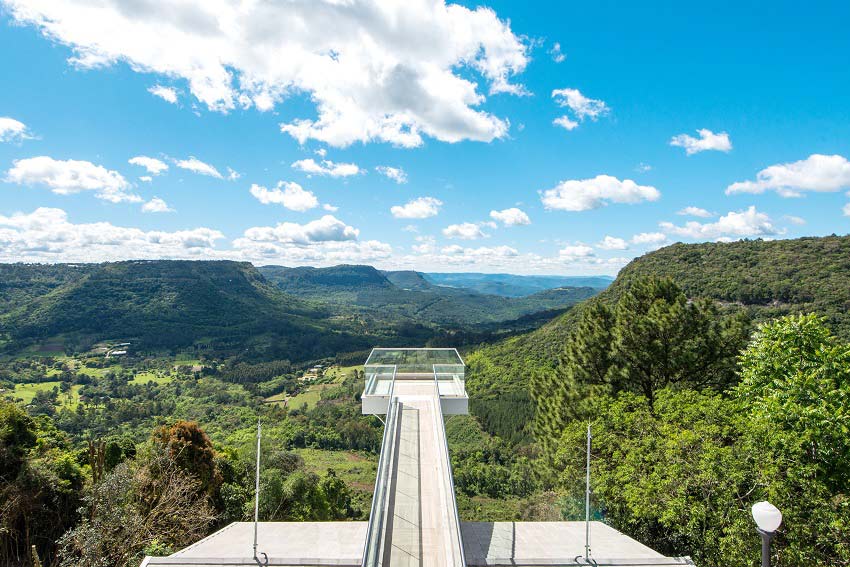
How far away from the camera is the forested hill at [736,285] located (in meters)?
36.1

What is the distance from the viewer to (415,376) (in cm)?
1730

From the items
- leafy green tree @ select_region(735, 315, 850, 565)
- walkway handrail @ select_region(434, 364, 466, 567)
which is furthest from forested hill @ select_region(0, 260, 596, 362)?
leafy green tree @ select_region(735, 315, 850, 565)

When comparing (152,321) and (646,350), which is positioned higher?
(646,350)

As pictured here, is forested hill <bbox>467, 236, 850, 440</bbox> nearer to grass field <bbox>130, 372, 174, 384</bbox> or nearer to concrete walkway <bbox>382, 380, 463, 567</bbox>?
concrete walkway <bbox>382, 380, 463, 567</bbox>

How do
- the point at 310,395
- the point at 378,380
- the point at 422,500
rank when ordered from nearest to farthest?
the point at 422,500
the point at 378,380
the point at 310,395

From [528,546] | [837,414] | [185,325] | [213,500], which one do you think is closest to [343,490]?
[213,500]

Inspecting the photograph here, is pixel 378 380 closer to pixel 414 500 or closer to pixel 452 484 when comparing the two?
pixel 414 500

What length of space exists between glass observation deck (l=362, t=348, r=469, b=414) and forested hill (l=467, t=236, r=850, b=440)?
6.78 m

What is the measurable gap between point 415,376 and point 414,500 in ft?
26.5

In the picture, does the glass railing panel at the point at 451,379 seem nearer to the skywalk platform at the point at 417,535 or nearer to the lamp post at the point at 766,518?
the skywalk platform at the point at 417,535

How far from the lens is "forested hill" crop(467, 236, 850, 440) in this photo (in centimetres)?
3609

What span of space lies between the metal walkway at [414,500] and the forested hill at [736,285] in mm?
10375

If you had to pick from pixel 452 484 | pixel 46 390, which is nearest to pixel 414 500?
pixel 452 484

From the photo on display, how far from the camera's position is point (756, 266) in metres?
51.9
